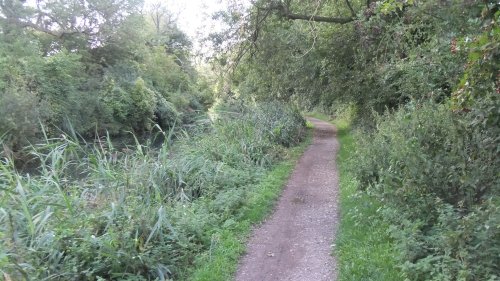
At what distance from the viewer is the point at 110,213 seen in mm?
5504

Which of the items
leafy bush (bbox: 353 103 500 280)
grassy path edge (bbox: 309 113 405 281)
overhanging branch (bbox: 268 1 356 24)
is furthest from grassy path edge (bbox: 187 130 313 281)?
overhanging branch (bbox: 268 1 356 24)

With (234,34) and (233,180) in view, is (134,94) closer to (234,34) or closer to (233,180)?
(234,34)

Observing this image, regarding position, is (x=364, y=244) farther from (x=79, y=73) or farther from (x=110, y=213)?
(x=79, y=73)

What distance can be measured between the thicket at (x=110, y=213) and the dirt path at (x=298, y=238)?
0.75 m

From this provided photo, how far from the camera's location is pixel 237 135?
13.6m

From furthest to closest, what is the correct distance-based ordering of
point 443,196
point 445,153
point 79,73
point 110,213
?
point 79,73 < point 445,153 < point 110,213 < point 443,196

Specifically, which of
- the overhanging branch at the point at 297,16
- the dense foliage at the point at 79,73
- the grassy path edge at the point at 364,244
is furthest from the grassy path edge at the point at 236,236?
the dense foliage at the point at 79,73

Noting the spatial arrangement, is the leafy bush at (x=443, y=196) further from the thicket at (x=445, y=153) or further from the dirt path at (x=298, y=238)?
the dirt path at (x=298, y=238)

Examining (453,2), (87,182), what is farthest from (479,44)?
(87,182)

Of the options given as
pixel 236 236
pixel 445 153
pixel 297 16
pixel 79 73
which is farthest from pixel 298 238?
pixel 79 73

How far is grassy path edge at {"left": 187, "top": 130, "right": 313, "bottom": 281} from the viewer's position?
5.40 metres

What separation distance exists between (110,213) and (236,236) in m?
2.04

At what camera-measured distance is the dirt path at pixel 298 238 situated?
5.38m

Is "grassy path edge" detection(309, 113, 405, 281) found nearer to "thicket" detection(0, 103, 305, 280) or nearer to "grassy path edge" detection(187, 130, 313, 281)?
"grassy path edge" detection(187, 130, 313, 281)
